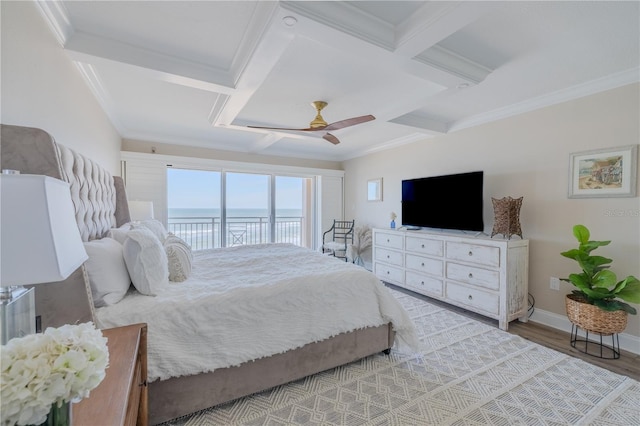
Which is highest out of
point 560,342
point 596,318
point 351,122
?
point 351,122

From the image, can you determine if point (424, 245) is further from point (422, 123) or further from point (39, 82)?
point (39, 82)

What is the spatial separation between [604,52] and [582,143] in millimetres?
911

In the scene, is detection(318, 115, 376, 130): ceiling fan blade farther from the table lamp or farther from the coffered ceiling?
the table lamp

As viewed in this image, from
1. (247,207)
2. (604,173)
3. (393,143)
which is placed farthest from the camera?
(247,207)

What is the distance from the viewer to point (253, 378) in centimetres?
174

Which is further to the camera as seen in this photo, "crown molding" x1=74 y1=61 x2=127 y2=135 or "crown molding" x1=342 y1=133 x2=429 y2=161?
"crown molding" x1=342 y1=133 x2=429 y2=161

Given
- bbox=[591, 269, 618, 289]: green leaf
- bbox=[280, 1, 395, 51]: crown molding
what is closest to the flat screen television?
bbox=[591, 269, 618, 289]: green leaf

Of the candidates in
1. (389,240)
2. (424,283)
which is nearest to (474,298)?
(424,283)

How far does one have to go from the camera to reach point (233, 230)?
6270 mm

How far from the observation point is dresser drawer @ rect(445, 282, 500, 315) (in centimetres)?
291

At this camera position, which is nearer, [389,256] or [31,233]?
[31,233]

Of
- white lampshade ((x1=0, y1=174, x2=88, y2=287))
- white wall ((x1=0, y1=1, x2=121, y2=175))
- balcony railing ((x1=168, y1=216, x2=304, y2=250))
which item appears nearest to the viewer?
white lampshade ((x1=0, y1=174, x2=88, y2=287))

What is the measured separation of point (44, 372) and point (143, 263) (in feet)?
4.08

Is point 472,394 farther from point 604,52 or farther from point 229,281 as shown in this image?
point 604,52
